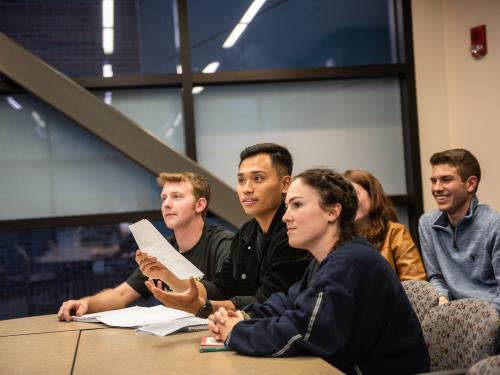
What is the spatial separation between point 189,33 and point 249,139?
2.73ft

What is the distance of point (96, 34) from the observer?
456 centimetres

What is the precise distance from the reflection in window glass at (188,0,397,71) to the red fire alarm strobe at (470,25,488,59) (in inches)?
21.7

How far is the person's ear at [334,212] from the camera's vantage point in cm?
201

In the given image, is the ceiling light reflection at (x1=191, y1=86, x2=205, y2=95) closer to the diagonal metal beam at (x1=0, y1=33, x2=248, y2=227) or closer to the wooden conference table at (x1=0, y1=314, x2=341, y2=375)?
the diagonal metal beam at (x1=0, y1=33, x2=248, y2=227)

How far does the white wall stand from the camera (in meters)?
4.51

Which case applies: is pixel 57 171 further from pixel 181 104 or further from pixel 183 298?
pixel 183 298

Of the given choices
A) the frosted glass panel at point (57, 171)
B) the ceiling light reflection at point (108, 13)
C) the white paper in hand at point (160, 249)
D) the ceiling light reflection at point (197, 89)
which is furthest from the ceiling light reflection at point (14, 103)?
the white paper in hand at point (160, 249)

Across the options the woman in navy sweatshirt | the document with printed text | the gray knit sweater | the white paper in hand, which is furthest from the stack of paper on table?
the gray knit sweater

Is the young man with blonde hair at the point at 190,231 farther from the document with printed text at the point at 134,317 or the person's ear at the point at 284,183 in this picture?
the person's ear at the point at 284,183

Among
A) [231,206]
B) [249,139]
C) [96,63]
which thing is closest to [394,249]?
[231,206]

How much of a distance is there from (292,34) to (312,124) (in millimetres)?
649

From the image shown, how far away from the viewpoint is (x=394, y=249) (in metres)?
3.56

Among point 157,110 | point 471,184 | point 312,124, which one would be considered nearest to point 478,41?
point 312,124

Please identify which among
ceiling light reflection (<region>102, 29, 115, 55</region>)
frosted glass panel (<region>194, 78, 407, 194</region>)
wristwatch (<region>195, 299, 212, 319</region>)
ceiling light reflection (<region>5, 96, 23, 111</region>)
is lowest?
wristwatch (<region>195, 299, 212, 319</region>)
